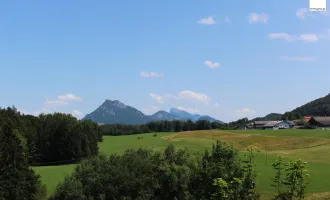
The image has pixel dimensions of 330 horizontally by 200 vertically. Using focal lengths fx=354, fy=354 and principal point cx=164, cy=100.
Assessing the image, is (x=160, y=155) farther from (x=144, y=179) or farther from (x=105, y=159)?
(x=105, y=159)

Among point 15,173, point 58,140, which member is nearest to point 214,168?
point 15,173

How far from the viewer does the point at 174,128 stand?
18400cm

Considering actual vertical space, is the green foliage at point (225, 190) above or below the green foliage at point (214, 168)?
above

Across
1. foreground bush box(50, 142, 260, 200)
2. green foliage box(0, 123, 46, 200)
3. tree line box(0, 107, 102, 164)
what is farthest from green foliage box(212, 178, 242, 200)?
tree line box(0, 107, 102, 164)

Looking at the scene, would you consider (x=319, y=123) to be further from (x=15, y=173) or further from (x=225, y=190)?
(x=225, y=190)

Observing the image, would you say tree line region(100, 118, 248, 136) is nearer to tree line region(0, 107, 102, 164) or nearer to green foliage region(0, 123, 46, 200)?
tree line region(0, 107, 102, 164)

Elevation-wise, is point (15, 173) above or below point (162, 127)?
below

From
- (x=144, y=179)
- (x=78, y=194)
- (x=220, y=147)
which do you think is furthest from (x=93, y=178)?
(x=220, y=147)

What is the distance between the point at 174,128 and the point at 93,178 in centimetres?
15338

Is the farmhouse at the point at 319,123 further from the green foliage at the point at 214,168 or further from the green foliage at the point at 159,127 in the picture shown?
the green foliage at the point at 214,168

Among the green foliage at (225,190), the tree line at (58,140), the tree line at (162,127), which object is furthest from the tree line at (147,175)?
the tree line at (162,127)

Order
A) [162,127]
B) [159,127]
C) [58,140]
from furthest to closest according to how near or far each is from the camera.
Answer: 1. [159,127]
2. [162,127]
3. [58,140]

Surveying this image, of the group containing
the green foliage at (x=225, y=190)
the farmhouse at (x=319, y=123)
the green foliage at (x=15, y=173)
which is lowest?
the green foliage at (x=15, y=173)

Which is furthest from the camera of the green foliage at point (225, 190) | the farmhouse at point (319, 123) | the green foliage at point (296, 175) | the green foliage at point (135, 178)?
the farmhouse at point (319, 123)
